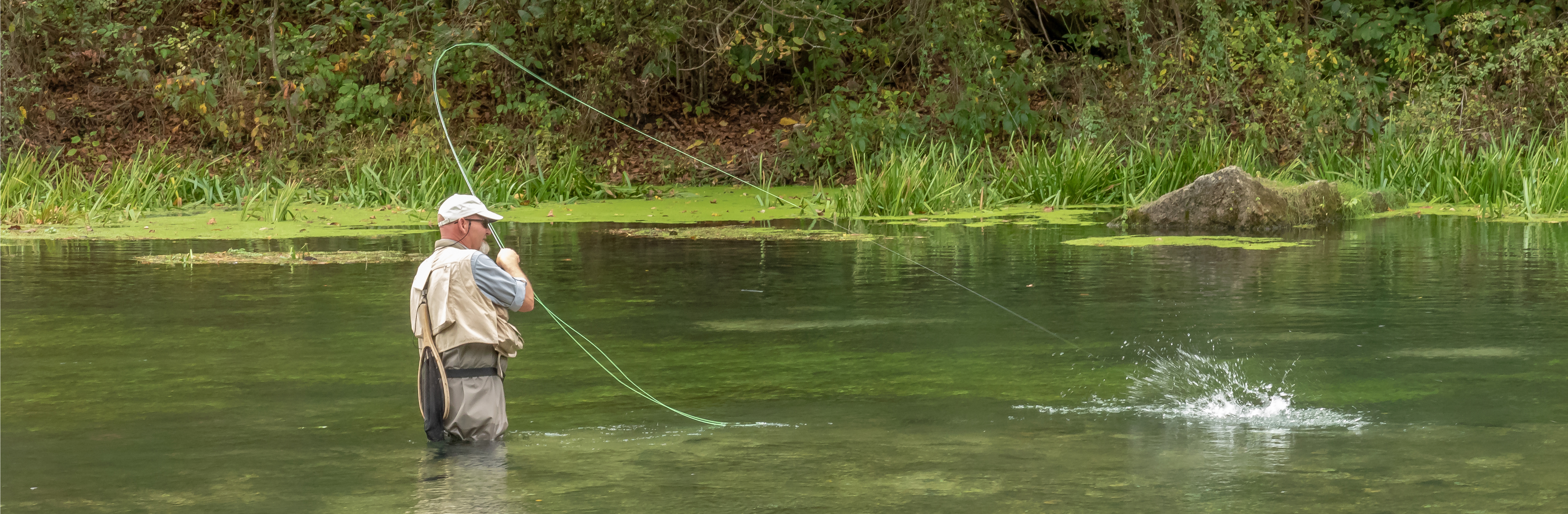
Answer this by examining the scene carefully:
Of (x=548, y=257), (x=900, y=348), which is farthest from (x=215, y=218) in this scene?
(x=900, y=348)

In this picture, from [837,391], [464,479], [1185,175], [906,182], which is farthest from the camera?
[1185,175]

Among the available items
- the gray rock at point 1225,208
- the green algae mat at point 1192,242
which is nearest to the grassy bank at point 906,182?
the gray rock at point 1225,208

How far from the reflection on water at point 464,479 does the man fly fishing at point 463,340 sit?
3.6 inches

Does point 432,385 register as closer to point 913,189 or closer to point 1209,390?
point 1209,390

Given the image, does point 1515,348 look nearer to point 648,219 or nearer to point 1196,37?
point 648,219

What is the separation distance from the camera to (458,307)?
6637 millimetres

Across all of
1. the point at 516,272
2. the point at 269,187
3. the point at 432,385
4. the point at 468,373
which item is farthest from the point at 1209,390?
the point at 269,187

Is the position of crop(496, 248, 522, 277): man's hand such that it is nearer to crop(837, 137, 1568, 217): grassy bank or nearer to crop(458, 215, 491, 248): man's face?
crop(458, 215, 491, 248): man's face

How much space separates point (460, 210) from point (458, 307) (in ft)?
1.31

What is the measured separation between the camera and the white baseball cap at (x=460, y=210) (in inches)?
267

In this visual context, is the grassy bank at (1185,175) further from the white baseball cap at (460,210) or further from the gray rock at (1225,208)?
the white baseball cap at (460,210)

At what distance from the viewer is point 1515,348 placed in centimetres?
858

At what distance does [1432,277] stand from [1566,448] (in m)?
→ 5.67

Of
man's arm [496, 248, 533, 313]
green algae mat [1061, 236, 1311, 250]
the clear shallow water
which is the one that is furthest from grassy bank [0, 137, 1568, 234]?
man's arm [496, 248, 533, 313]
